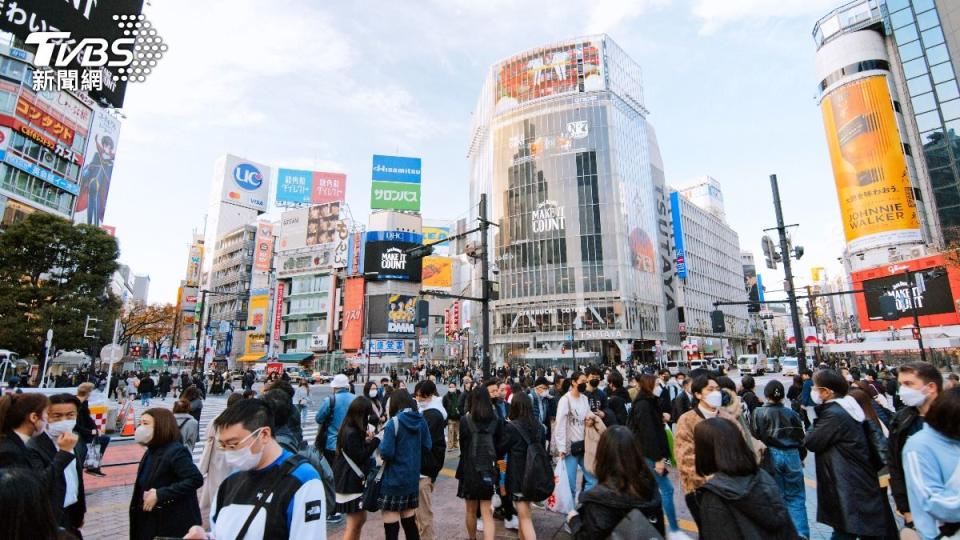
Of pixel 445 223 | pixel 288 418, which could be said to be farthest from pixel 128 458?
pixel 445 223

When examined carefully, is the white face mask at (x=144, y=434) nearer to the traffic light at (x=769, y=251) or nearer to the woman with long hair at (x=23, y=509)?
the woman with long hair at (x=23, y=509)

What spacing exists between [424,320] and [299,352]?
61.5m

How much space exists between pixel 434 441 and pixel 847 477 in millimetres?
4075

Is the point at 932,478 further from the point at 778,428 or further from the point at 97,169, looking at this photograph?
the point at 97,169

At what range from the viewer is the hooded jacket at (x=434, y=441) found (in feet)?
16.9

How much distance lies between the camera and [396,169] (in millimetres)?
77250

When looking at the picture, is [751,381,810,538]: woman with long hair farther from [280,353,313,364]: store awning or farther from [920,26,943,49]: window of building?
[280,353,313,364]: store awning

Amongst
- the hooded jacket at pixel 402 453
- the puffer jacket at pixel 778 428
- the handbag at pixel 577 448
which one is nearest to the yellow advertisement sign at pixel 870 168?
the puffer jacket at pixel 778 428

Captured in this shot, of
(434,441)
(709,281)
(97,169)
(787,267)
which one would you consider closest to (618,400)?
(434,441)

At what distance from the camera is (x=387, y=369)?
6106 centimetres

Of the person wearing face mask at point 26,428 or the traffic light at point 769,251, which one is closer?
the person wearing face mask at point 26,428

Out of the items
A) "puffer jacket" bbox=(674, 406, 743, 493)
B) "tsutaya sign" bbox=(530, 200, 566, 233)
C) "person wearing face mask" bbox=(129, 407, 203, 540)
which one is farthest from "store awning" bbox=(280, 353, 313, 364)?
"puffer jacket" bbox=(674, 406, 743, 493)

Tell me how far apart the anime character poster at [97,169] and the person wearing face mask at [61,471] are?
5021cm

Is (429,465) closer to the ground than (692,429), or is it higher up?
closer to the ground
